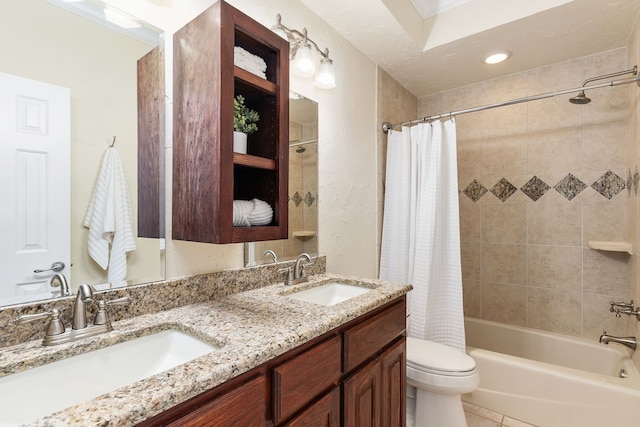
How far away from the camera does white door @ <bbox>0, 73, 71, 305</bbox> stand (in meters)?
0.78

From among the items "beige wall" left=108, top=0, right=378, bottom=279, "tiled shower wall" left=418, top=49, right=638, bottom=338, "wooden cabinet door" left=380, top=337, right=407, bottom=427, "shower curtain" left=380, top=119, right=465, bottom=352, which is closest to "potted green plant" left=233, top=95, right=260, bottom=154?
"beige wall" left=108, top=0, right=378, bottom=279

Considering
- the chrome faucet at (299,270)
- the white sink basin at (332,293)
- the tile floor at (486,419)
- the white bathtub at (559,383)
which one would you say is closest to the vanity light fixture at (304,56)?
the chrome faucet at (299,270)

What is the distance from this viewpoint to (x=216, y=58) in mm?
977

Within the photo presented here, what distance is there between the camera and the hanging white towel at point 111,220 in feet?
3.07

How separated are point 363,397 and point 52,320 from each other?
3.18 feet

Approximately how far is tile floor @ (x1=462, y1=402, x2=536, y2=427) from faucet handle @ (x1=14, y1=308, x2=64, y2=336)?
2052 millimetres

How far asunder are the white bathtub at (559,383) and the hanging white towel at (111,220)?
6.53 ft

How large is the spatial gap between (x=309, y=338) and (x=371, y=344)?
41 cm

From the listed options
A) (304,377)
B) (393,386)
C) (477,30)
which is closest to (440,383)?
(393,386)

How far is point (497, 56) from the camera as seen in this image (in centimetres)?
213

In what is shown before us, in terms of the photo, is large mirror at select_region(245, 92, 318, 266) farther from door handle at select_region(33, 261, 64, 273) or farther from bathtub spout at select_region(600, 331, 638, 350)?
bathtub spout at select_region(600, 331, 638, 350)

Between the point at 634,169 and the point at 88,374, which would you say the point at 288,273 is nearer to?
the point at 88,374

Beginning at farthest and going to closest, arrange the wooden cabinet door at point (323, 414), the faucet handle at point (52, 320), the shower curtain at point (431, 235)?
the shower curtain at point (431, 235), the wooden cabinet door at point (323, 414), the faucet handle at point (52, 320)

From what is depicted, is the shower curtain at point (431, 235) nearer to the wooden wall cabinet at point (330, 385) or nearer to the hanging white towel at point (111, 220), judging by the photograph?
the wooden wall cabinet at point (330, 385)
